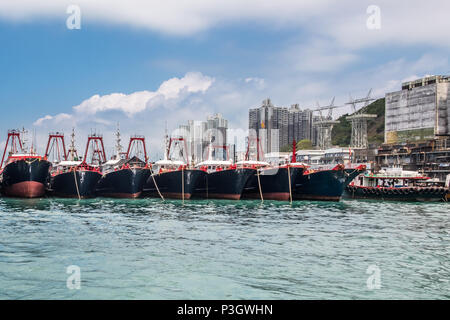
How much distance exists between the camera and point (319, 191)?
48.8m

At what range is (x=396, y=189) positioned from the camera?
55812 mm

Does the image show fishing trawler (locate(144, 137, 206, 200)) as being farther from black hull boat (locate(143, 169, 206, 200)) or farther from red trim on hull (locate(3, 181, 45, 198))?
red trim on hull (locate(3, 181, 45, 198))

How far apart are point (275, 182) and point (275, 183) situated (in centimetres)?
12

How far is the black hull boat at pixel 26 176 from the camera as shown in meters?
45.3

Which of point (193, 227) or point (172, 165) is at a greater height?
point (172, 165)

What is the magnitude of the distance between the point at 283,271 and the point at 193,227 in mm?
11118

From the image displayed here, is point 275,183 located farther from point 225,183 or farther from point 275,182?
point 225,183

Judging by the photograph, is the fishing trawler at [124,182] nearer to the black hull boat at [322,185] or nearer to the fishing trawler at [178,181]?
the fishing trawler at [178,181]

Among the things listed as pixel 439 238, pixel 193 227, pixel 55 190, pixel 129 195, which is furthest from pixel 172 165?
pixel 439 238

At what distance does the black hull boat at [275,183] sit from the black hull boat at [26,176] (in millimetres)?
24087

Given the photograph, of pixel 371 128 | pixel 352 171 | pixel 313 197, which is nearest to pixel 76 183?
pixel 313 197

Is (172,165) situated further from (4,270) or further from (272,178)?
(4,270)
